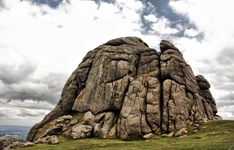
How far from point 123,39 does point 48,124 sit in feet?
193

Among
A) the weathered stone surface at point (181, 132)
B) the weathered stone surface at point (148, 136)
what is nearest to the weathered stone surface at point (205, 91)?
the weathered stone surface at point (181, 132)

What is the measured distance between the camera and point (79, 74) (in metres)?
106

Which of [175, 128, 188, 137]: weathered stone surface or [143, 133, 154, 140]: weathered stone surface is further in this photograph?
[143, 133, 154, 140]: weathered stone surface

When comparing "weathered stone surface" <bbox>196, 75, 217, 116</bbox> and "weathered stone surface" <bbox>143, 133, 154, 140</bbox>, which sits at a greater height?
"weathered stone surface" <bbox>196, 75, 217, 116</bbox>

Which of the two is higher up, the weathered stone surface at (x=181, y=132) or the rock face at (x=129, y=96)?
the rock face at (x=129, y=96)

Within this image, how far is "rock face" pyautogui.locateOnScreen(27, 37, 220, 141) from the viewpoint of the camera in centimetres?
7244

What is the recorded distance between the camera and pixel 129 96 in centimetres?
7956

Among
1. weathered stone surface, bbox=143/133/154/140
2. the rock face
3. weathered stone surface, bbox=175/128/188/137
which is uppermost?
the rock face

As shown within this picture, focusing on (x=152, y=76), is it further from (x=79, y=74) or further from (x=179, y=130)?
(x=79, y=74)

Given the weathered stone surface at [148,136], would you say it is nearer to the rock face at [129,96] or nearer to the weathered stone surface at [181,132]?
the rock face at [129,96]

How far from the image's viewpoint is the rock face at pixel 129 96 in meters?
72.4

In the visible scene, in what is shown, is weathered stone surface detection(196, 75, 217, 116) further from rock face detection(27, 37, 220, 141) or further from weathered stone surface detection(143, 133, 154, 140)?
weathered stone surface detection(143, 133, 154, 140)

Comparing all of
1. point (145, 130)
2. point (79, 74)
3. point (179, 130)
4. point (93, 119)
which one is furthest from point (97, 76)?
point (179, 130)

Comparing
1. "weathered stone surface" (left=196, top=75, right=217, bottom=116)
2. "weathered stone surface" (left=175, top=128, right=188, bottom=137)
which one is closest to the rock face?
"weathered stone surface" (left=196, top=75, right=217, bottom=116)
